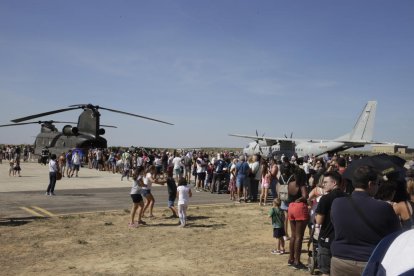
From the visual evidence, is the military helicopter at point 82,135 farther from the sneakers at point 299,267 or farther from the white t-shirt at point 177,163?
the sneakers at point 299,267

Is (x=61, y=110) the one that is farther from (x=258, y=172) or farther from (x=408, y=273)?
(x=408, y=273)

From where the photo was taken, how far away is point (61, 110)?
24.8 m

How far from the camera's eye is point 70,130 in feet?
104

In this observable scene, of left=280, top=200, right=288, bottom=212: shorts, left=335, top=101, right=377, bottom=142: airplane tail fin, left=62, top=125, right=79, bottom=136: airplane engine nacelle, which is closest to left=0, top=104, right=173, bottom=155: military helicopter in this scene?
left=62, top=125, right=79, bottom=136: airplane engine nacelle

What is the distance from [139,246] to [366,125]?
123ft

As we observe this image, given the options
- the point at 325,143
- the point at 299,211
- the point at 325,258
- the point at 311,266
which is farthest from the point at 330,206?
the point at 325,143

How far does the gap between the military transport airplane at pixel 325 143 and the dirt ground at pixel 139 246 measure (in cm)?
2950

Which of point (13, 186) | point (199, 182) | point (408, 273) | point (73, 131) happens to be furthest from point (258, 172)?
point (73, 131)

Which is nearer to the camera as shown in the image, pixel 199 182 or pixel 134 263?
pixel 134 263

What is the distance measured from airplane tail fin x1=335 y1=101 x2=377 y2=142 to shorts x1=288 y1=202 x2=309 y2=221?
36870 mm

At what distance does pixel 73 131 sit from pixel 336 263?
30.2m

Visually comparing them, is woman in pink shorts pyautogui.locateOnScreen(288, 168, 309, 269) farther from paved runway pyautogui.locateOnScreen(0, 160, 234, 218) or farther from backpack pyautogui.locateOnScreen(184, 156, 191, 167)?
backpack pyautogui.locateOnScreen(184, 156, 191, 167)

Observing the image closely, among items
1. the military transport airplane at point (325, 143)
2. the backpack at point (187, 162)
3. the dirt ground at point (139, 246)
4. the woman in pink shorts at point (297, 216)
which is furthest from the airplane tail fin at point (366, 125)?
the woman in pink shorts at point (297, 216)

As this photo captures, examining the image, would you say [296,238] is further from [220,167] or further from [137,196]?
[220,167]
